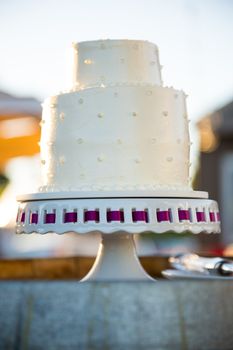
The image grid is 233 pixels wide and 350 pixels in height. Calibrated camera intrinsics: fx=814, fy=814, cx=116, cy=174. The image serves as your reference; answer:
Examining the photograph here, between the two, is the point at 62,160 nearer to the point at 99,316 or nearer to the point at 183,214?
the point at 183,214

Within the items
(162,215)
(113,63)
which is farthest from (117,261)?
(113,63)

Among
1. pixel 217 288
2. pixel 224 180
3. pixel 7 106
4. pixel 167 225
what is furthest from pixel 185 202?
pixel 224 180

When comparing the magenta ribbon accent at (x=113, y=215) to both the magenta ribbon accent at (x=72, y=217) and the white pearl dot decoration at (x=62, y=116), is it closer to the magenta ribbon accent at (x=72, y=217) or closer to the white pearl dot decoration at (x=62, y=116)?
the magenta ribbon accent at (x=72, y=217)

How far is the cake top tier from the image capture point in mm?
2857

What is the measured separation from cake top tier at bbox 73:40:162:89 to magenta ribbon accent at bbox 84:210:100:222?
0.48 meters

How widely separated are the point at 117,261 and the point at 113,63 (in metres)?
0.71

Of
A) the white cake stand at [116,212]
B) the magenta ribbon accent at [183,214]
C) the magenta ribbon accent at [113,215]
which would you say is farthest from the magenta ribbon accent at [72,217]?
the magenta ribbon accent at [183,214]

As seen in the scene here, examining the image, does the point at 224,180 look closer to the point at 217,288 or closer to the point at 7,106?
the point at 7,106

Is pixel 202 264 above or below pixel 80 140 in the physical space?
below

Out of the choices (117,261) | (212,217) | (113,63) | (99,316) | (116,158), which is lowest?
(99,316)

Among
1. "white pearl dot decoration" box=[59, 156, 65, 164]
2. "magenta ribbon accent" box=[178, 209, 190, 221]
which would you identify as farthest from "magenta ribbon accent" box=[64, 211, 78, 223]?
"magenta ribbon accent" box=[178, 209, 190, 221]

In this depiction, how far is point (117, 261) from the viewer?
294 centimetres

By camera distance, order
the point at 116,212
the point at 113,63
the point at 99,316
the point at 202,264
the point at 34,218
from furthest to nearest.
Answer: the point at 202,264 → the point at 113,63 → the point at 34,218 → the point at 116,212 → the point at 99,316

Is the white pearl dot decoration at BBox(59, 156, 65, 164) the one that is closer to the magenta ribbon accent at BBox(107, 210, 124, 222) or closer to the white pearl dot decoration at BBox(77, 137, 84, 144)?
the white pearl dot decoration at BBox(77, 137, 84, 144)
